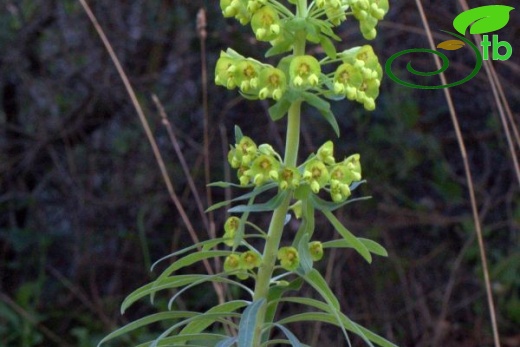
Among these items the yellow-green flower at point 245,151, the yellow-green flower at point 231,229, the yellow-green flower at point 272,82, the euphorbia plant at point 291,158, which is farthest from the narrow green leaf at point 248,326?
the yellow-green flower at point 272,82

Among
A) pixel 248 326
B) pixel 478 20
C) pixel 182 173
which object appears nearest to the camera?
pixel 248 326

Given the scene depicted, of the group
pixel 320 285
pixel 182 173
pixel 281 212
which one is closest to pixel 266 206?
pixel 281 212

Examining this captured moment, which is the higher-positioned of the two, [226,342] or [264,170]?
[264,170]

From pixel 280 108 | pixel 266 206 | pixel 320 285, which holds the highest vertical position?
pixel 280 108

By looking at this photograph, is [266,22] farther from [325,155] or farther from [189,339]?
[189,339]

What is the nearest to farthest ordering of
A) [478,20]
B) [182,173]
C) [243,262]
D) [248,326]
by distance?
[248,326], [243,262], [478,20], [182,173]

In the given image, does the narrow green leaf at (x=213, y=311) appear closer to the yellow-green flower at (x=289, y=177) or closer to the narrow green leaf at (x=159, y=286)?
the narrow green leaf at (x=159, y=286)

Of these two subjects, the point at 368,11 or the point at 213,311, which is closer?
the point at 368,11

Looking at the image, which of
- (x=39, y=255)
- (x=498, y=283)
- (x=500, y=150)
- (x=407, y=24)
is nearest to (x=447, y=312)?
(x=498, y=283)
